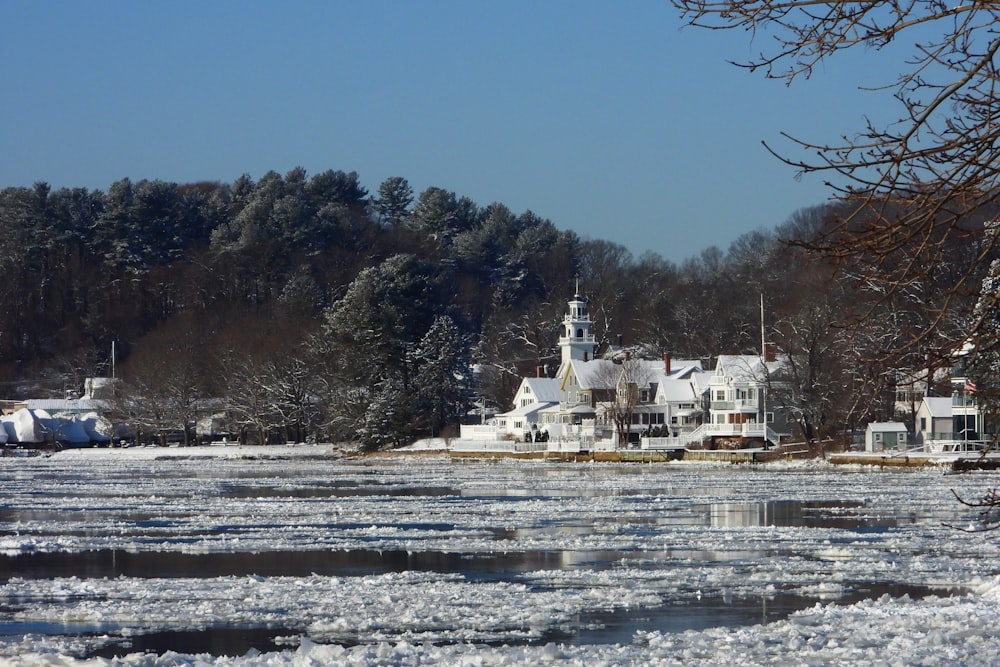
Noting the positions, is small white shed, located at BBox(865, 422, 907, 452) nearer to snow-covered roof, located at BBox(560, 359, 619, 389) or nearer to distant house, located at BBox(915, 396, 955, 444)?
distant house, located at BBox(915, 396, 955, 444)

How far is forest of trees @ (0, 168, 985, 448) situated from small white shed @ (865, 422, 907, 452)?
40.7 ft

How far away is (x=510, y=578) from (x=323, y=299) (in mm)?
107276

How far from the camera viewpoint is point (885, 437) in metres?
60.5

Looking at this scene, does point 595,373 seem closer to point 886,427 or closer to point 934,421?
point 934,421

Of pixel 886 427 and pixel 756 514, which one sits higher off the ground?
pixel 886 427

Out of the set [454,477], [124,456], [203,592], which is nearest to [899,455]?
[454,477]

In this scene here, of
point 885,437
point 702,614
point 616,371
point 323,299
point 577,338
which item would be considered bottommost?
point 702,614

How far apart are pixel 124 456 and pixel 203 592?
73682 millimetres

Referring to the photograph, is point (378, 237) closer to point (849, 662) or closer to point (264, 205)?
point (264, 205)

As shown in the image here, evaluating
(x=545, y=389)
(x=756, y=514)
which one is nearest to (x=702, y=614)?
(x=756, y=514)

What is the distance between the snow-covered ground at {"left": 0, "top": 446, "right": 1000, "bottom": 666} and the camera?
1317cm

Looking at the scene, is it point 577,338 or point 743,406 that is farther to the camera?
point 577,338

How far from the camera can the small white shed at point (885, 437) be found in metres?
60.3

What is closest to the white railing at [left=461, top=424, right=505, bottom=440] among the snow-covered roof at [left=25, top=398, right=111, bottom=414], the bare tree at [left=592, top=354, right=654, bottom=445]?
the bare tree at [left=592, top=354, right=654, bottom=445]
